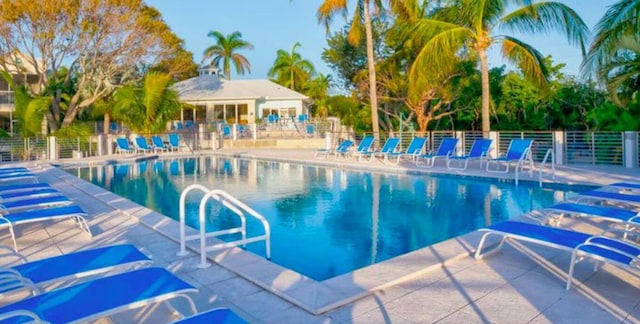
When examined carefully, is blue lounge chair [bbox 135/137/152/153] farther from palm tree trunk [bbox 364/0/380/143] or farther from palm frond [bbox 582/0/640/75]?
palm frond [bbox 582/0/640/75]

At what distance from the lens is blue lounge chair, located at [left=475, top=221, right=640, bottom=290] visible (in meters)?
3.61

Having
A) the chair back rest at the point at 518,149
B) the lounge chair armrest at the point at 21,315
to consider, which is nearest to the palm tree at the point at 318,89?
the chair back rest at the point at 518,149

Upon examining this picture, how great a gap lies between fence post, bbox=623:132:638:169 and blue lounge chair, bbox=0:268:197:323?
13.3m

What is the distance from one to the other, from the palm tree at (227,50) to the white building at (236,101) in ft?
30.4

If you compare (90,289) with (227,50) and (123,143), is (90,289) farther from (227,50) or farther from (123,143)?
(227,50)

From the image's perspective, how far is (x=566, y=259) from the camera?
181 inches

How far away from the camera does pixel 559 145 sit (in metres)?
14.1

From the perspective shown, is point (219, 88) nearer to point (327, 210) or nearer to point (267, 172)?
point (267, 172)

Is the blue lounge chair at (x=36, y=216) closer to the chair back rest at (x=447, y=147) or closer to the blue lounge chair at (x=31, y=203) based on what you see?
the blue lounge chair at (x=31, y=203)

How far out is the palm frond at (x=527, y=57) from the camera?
15.0m

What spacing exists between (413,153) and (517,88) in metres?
11.4

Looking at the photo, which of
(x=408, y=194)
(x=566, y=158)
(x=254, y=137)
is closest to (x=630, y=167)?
(x=566, y=158)

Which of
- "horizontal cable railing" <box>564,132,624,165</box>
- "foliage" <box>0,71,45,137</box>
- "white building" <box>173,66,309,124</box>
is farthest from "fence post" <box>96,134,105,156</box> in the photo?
"horizontal cable railing" <box>564,132,624,165</box>

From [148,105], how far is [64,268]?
19365 mm
